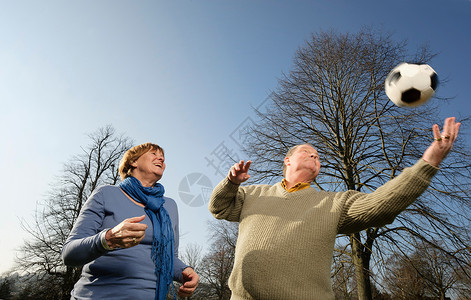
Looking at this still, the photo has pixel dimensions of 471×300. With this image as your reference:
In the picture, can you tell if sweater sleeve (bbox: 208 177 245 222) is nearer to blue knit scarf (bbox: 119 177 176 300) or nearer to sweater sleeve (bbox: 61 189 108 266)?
blue knit scarf (bbox: 119 177 176 300)

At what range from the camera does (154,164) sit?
2604 millimetres

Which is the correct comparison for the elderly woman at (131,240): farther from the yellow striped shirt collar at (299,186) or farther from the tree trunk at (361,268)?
the tree trunk at (361,268)

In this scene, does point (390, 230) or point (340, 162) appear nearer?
point (390, 230)

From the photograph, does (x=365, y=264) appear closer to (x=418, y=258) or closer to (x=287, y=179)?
(x=418, y=258)

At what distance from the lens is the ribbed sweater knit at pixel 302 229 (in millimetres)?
1703

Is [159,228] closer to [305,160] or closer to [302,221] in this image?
[302,221]

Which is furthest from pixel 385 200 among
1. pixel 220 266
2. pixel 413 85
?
pixel 220 266

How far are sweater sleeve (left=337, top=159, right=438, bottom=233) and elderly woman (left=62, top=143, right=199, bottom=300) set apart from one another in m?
1.30

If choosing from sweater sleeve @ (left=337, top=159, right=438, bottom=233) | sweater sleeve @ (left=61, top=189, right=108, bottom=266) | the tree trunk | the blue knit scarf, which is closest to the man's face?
sweater sleeve @ (left=337, top=159, right=438, bottom=233)

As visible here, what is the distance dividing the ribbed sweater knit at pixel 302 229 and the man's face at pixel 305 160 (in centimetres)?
18

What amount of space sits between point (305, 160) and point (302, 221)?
537 millimetres

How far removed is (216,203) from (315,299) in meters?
0.95

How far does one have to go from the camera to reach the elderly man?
1.64 m

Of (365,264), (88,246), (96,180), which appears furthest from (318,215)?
(96,180)
